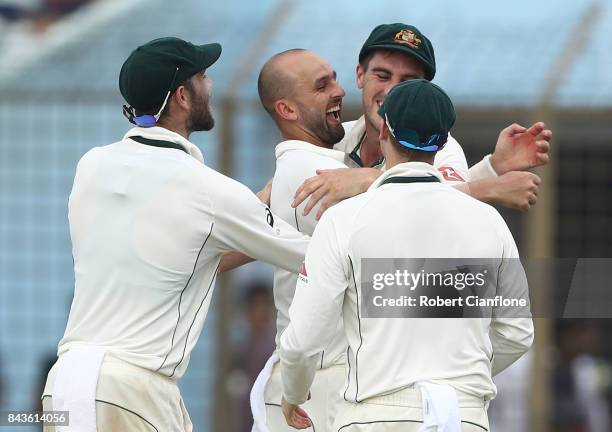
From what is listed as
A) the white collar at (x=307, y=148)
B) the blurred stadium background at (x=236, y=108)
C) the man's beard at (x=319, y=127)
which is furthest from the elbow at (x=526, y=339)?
the blurred stadium background at (x=236, y=108)

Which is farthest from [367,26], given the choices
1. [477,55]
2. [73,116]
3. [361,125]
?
[361,125]

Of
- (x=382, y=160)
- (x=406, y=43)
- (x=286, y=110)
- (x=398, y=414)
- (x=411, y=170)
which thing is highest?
(x=406, y=43)

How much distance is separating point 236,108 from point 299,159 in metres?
4.33

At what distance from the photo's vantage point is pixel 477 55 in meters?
10.4

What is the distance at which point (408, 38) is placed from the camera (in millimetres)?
6020

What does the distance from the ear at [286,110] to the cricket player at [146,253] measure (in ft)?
2.22

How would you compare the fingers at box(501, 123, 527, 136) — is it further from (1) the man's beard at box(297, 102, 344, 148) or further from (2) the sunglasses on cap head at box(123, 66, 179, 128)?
(2) the sunglasses on cap head at box(123, 66, 179, 128)

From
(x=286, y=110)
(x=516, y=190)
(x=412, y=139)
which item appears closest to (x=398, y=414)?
(x=412, y=139)

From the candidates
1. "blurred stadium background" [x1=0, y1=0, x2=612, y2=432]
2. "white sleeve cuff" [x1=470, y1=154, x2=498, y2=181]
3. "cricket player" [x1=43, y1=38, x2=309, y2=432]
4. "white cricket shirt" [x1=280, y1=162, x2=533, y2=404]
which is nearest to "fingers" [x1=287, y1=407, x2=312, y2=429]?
"cricket player" [x1=43, y1=38, x2=309, y2=432]

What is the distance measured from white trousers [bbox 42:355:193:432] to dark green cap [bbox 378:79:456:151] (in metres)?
1.19

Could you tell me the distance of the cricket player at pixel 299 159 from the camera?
19.3ft

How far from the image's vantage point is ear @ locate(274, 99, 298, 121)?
6164mm

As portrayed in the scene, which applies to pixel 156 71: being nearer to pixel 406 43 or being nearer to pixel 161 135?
pixel 161 135

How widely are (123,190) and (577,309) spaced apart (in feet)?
10.5
